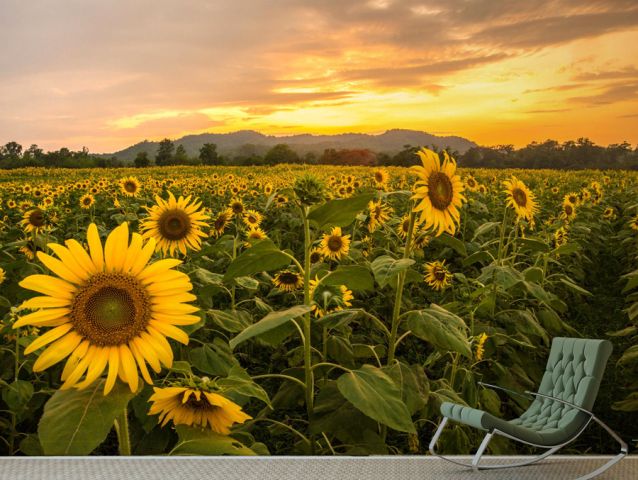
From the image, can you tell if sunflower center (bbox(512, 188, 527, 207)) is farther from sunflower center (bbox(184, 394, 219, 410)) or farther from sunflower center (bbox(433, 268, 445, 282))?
sunflower center (bbox(184, 394, 219, 410))

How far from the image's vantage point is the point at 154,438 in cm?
181

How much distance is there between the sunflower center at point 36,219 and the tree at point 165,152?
86 cm

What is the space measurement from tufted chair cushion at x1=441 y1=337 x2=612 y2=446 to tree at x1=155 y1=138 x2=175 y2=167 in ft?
6.96

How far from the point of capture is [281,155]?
3541mm

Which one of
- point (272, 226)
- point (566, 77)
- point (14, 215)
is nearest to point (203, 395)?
point (566, 77)

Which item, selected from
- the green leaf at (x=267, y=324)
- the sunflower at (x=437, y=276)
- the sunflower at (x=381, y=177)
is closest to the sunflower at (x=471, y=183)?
A: the sunflower at (x=381, y=177)

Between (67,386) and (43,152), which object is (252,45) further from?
(67,386)

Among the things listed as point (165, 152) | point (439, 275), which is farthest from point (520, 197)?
point (165, 152)

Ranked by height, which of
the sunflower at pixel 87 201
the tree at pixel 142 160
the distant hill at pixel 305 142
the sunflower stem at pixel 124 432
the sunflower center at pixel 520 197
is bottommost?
the sunflower stem at pixel 124 432

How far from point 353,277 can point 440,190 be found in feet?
1.89

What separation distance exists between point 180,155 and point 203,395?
248 centimetres

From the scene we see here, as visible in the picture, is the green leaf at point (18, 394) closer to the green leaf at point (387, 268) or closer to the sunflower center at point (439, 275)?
the green leaf at point (387, 268)

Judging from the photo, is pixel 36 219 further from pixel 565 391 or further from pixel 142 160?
pixel 565 391

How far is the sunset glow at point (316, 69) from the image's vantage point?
10.5 ft
